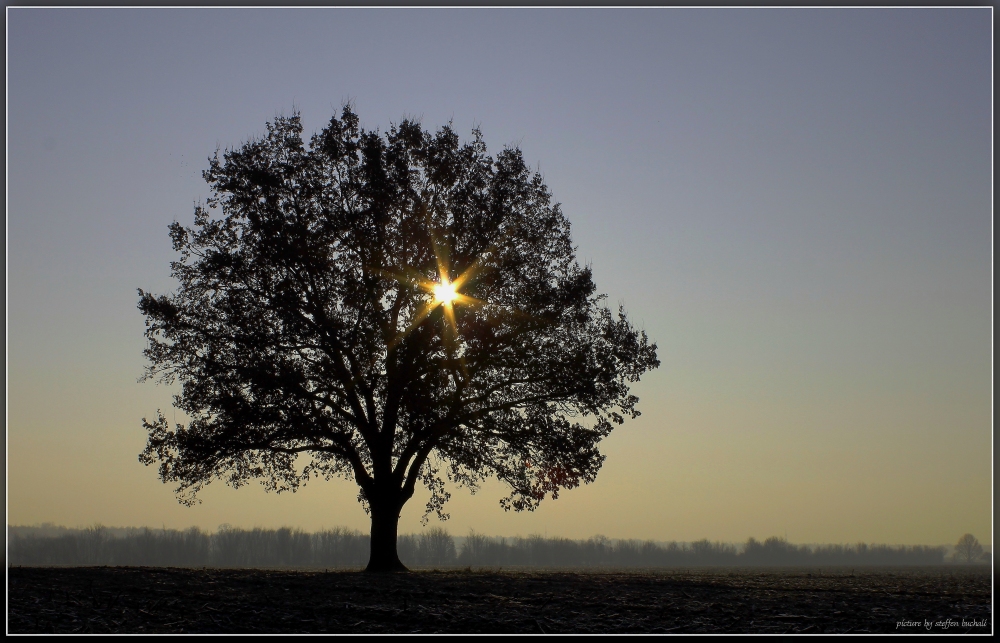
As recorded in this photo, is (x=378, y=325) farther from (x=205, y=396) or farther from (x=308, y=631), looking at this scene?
(x=308, y=631)

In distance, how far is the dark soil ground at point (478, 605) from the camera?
40.3ft

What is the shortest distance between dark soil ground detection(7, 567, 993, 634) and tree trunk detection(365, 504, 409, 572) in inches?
246

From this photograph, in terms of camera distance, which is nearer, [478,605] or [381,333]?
[478,605]

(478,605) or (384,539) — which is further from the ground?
(384,539)

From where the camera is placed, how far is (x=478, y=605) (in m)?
14.4

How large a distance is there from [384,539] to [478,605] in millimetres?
11945

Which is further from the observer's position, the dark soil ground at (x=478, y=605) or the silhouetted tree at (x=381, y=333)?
the silhouetted tree at (x=381, y=333)

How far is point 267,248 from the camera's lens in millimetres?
26000

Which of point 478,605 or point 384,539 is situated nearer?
point 478,605

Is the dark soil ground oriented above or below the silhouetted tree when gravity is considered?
Result: below

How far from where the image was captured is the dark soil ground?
12.3 meters

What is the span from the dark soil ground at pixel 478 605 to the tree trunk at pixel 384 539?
20.5 feet

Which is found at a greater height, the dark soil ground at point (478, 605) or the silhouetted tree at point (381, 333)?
the silhouetted tree at point (381, 333)

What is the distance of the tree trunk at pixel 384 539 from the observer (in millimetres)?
25328
